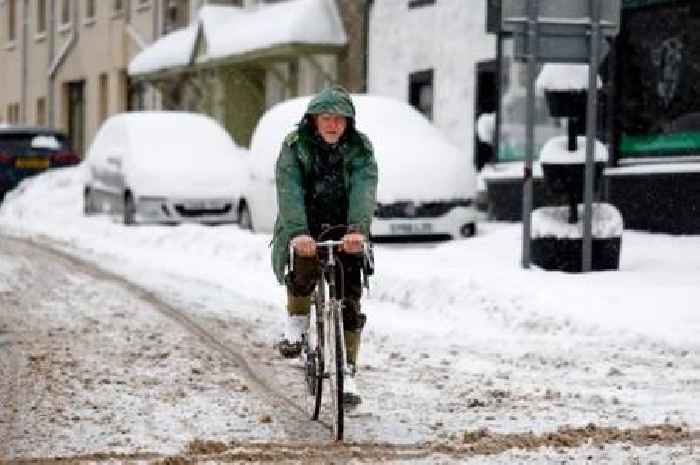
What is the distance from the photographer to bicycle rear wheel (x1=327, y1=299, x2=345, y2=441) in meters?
6.88

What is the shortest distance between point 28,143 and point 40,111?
2045cm

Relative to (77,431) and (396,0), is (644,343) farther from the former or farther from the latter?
(396,0)

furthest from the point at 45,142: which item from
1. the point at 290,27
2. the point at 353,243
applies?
the point at 353,243

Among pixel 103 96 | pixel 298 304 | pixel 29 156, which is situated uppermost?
pixel 103 96

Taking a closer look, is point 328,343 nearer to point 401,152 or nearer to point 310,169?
point 310,169

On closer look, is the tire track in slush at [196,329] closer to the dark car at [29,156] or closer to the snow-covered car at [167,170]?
the snow-covered car at [167,170]

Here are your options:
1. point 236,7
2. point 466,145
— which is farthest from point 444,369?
point 236,7

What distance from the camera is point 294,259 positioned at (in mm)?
7551

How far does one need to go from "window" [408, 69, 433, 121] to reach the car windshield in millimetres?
8346

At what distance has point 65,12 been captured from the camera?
48.0m

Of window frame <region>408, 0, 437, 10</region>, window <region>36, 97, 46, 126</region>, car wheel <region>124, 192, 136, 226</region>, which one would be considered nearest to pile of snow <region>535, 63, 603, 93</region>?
car wheel <region>124, 192, 136, 226</region>

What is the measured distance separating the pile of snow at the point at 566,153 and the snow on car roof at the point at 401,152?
3.27 meters

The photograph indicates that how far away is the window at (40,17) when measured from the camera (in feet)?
165

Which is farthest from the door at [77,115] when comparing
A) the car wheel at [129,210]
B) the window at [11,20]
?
the car wheel at [129,210]
